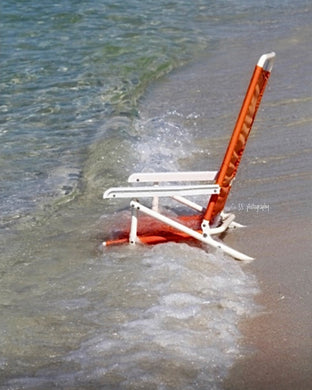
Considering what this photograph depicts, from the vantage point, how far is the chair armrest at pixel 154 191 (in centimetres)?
577

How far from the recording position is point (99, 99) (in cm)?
1055

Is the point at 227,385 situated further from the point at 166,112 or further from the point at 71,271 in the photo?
the point at 166,112

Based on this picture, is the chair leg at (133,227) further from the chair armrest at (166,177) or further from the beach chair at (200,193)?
the chair armrest at (166,177)

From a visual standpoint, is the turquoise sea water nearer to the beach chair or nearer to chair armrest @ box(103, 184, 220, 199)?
the beach chair

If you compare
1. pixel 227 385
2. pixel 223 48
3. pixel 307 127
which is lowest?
pixel 223 48

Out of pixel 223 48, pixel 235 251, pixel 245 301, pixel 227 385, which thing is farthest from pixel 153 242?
pixel 223 48

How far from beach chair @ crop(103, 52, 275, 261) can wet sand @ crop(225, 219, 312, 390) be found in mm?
242

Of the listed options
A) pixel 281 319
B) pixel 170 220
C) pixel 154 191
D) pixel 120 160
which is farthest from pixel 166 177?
pixel 120 160

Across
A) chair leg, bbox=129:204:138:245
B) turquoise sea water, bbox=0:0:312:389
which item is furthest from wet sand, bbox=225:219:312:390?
chair leg, bbox=129:204:138:245

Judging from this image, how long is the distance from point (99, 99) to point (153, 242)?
15.6 feet

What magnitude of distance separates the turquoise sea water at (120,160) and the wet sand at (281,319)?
96mm

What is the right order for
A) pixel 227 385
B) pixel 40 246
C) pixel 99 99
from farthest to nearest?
pixel 99 99 → pixel 40 246 → pixel 227 385

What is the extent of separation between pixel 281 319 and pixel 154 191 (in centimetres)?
125

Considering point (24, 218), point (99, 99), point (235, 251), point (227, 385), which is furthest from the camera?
point (99, 99)
